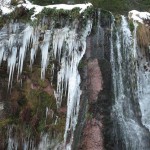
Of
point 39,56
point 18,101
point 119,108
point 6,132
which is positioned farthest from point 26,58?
point 119,108

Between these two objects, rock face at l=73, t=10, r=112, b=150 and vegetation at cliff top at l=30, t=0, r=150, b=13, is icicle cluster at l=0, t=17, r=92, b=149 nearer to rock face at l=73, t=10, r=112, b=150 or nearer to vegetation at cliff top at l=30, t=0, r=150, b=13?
rock face at l=73, t=10, r=112, b=150

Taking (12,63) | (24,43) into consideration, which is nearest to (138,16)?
(24,43)

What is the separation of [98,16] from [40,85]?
139 inches

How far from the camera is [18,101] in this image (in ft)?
46.7

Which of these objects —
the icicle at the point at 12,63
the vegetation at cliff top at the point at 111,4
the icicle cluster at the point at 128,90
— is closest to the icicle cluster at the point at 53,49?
the icicle at the point at 12,63

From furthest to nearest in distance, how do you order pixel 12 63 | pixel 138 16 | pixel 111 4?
pixel 111 4, pixel 138 16, pixel 12 63

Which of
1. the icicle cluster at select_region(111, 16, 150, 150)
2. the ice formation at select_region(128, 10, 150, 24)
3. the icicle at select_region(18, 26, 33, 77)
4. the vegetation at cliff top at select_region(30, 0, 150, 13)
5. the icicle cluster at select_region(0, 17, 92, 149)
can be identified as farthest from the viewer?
the vegetation at cliff top at select_region(30, 0, 150, 13)

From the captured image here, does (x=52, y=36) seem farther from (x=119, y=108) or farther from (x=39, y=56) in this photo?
(x=119, y=108)

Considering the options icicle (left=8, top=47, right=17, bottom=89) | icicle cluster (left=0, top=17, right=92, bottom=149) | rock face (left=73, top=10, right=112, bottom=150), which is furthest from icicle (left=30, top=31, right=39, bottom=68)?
rock face (left=73, top=10, right=112, bottom=150)

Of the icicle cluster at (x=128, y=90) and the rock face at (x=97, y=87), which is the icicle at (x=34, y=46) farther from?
the icicle cluster at (x=128, y=90)

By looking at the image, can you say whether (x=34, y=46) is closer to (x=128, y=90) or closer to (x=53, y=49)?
(x=53, y=49)

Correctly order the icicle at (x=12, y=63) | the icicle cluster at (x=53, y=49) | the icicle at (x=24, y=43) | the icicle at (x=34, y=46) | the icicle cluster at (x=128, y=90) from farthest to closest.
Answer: the icicle at (x=34, y=46), the icicle at (x=24, y=43), the icicle at (x=12, y=63), the icicle cluster at (x=53, y=49), the icicle cluster at (x=128, y=90)

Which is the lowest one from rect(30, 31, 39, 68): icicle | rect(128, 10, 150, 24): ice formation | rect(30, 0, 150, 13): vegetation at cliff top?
rect(30, 31, 39, 68): icicle

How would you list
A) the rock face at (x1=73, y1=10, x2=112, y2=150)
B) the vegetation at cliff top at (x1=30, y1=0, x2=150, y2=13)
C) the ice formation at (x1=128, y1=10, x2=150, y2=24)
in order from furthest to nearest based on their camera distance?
the vegetation at cliff top at (x1=30, y1=0, x2=150, y2=13) → the ice formation at (x1=128, y1=10, x2=150, y2=24) → the rock face at (x1=73, y1=10, x2=112, y2=150)
